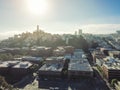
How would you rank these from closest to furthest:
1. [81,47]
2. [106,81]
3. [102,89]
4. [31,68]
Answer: [102,89] → [106,81] → [31,68] → [81,47]

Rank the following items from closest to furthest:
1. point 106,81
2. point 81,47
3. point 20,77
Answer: point 106,81 < point 20,77 < point 81,47

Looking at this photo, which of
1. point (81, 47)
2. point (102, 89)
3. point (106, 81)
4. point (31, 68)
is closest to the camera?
point (102, 89)

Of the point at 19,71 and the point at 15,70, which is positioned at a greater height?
the point at 15,70

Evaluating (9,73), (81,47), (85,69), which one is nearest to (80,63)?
(85,69)

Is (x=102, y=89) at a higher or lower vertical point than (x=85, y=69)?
lower

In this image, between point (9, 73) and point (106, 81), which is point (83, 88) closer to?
point (106, 81)

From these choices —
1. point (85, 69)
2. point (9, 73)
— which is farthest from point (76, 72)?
point (9, 73)

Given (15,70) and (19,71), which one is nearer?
(19,71)

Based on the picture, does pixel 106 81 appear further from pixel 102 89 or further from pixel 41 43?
pixel 41 43

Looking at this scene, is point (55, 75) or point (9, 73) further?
point (9, 73)
